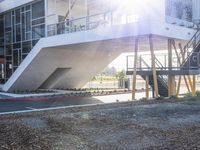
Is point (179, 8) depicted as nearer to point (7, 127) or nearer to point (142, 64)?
point (142, 64)

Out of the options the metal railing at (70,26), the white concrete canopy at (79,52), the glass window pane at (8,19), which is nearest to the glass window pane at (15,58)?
the white concrete canopy at (79,52)

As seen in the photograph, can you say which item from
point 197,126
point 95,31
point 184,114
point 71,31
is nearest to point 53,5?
point 71,31

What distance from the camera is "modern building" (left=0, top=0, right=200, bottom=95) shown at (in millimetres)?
16547

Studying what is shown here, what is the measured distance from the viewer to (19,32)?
25.0 m

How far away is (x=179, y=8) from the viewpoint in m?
18.5

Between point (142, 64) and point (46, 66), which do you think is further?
point (46, 66)

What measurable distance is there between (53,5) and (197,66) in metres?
11.1

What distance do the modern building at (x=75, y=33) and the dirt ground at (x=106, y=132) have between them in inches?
281

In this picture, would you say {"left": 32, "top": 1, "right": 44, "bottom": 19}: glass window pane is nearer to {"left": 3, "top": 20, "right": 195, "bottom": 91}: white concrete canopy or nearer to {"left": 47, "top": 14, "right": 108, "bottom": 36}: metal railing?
{"left": 47, "top": 14, "right": 108, "bottom": 36}: metal railing

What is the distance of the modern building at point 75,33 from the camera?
16547 mm

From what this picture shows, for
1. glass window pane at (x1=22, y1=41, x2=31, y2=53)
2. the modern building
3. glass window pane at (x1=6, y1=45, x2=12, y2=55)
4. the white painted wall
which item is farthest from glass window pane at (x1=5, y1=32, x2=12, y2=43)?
glass window pane at (x1=22, y1=41, x2=31, y2=53)

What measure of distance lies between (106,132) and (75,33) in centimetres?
1215

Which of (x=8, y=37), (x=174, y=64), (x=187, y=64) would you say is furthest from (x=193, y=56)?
(x=8, y=37)

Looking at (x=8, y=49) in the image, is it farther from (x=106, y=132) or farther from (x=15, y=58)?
(x=106, y=132)
